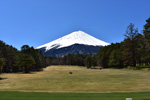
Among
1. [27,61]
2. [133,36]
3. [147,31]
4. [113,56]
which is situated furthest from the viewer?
[113,56]

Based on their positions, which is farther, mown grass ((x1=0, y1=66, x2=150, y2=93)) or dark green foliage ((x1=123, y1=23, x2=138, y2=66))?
dark green foliage ((x1=123, y1=23, x2=138, y2=66))

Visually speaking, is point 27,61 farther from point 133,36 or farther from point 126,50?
point 133,36

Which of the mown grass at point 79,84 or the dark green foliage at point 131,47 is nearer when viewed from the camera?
the mown grass at point 79,84

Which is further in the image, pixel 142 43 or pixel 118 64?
pixel 118 64

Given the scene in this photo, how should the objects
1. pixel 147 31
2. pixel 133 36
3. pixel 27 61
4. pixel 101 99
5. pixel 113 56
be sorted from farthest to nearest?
pixel 113 56 → pixel 133 36 → pixel 27 61 → pixel 147 31 → pixel 101 99

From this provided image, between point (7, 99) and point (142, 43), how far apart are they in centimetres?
6688

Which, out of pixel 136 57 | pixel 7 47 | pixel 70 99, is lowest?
pixel 70 99

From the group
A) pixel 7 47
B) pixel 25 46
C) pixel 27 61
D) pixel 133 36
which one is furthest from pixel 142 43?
pixel 7 47

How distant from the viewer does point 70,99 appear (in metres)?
13.4

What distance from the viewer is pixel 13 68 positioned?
3049 inches

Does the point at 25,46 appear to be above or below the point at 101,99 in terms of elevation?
above

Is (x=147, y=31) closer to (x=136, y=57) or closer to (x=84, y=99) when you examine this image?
(x=136, y=57)

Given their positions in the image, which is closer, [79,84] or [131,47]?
[79,84]

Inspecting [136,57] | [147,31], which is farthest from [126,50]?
[147,31]
